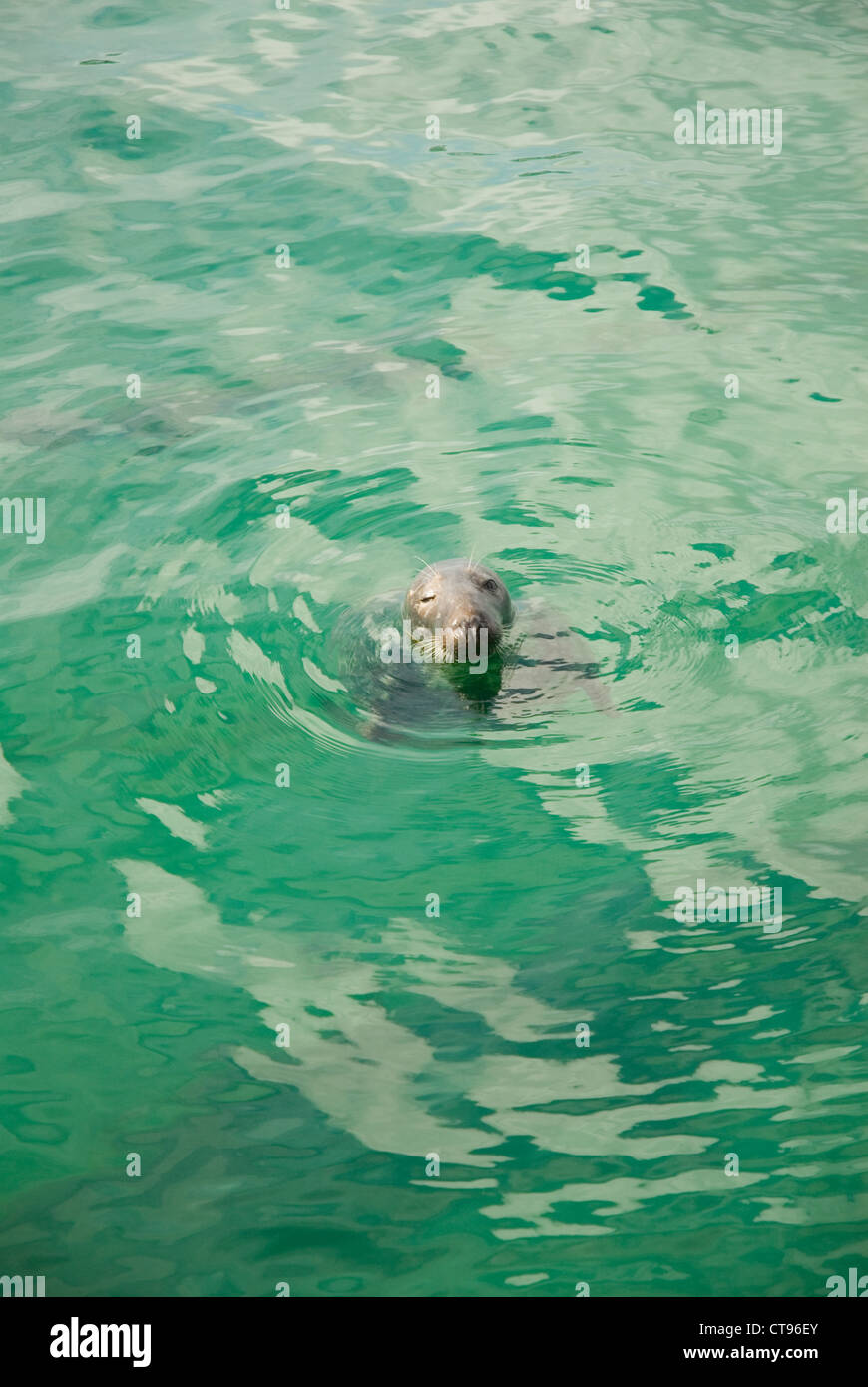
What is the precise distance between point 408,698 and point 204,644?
1244 millimetres

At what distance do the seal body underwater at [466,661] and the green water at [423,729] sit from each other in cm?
13

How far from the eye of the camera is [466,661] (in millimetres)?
6672

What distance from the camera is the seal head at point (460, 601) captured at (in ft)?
21.3
